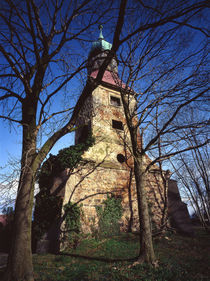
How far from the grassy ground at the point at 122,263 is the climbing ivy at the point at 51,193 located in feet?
6.83

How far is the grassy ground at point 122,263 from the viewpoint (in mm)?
4051

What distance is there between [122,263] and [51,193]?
5.42 meters

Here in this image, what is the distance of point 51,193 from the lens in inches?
353

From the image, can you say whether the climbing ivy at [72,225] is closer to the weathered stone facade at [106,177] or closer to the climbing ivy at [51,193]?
the weathered stone facade at [106,177]

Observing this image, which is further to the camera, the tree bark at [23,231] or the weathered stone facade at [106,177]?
the weathered stone facade at [106,177]

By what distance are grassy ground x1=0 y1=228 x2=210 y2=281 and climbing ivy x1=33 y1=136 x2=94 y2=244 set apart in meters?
2.08

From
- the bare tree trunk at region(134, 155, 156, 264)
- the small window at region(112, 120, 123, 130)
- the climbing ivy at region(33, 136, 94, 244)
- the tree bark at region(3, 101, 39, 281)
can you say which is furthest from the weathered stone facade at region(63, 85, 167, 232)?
the tree bark at region(3, 101, 39, 281)

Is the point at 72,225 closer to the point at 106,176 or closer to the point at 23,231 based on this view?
the point at 106,176

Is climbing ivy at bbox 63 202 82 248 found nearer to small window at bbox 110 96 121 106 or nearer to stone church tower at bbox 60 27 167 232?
stone church tower at bbox 60 27 167 232

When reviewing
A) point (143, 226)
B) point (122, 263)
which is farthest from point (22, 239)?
point (143, 226)

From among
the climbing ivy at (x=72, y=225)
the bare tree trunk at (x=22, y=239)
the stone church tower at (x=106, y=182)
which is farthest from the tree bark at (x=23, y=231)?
the climbing ivy at (x=72, y=225)

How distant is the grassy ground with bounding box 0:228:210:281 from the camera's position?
405 centimetres

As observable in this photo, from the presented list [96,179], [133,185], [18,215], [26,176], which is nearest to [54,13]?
[26,176]

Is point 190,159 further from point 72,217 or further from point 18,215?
point 18,215
